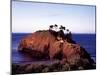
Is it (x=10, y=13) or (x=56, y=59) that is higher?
(x=10, y=13)

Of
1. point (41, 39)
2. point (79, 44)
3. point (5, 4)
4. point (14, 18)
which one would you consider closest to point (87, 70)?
point (79, 44)

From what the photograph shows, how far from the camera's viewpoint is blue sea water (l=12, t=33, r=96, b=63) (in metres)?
2.49

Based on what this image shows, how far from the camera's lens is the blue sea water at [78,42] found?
249 cm

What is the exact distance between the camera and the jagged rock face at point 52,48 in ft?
8.41

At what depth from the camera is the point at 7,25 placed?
247 centimetres

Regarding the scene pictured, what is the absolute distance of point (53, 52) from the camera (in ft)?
8.67

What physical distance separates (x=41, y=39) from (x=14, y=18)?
0.40 metres

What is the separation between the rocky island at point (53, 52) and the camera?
2543 mm

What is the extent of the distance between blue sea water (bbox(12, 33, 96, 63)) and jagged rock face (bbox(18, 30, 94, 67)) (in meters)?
0.05

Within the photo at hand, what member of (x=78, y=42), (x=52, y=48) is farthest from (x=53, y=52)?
(x=78, y=42)

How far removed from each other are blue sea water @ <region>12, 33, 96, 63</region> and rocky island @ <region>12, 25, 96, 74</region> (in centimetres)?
4

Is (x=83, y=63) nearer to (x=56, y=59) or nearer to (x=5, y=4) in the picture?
(x=56, y=59)

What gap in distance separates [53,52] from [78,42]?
13.8 inches

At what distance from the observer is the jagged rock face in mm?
2562
